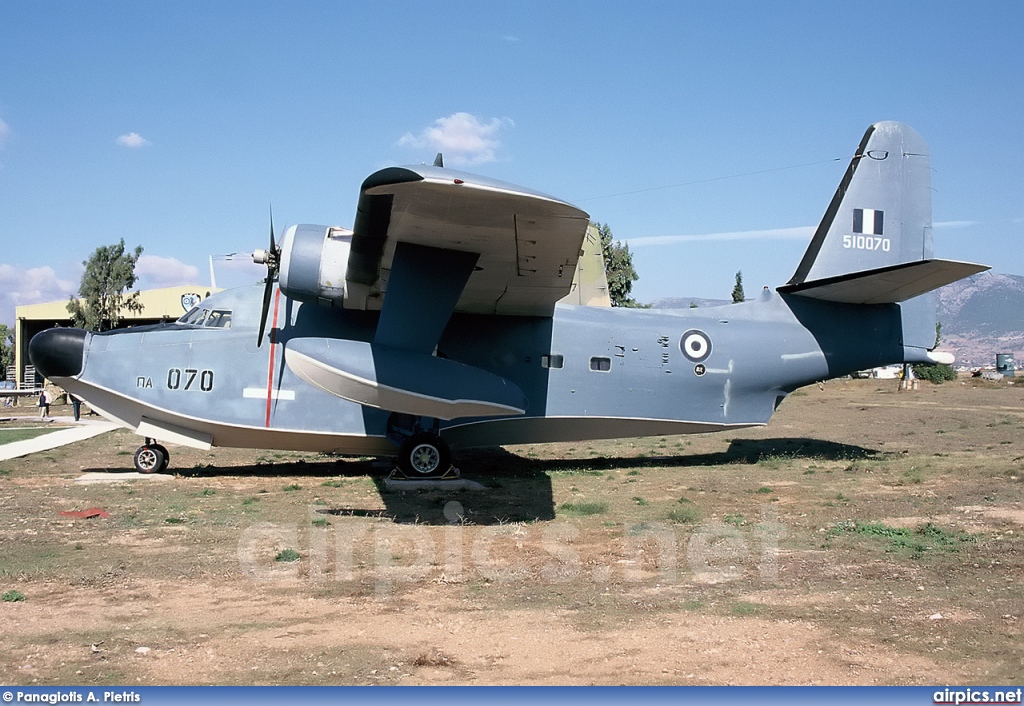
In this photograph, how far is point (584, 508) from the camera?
30.8 feet

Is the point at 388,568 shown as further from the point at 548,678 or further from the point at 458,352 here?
the point at 458,352

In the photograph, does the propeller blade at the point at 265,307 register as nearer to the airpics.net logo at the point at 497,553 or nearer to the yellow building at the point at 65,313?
the airpics.net logo at the point at 497,553

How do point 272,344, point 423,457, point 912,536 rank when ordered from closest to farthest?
point 912,536 → point 423,457 → point 272,344

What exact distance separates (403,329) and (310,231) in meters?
2.61

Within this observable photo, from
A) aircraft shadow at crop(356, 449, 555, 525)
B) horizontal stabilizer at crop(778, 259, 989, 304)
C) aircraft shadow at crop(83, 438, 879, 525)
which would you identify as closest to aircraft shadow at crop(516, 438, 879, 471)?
aircraft shadow at crop(83, 438, 879, 525)

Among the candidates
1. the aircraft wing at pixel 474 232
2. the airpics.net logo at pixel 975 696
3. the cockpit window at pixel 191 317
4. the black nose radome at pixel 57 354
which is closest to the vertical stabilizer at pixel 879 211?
the aircraft wing at pixel 474 232

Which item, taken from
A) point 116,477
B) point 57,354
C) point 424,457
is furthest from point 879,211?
point 57,354

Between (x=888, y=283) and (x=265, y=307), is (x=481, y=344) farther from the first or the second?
(x=888, y=283)

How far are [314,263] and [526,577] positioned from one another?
21.0 ft

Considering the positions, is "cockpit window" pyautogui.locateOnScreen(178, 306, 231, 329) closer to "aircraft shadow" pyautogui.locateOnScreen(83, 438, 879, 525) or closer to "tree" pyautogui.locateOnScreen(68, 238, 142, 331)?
"aircraft shadow" pyautogui.locateOnScreen(83, 438, 879, 525)

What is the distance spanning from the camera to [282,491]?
11.0 m

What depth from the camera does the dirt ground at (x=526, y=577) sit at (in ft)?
14.3

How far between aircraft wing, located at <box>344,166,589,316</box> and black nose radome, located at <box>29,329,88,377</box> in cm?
427

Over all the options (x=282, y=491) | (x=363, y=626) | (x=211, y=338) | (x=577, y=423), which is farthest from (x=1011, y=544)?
(x=211, y=338)
